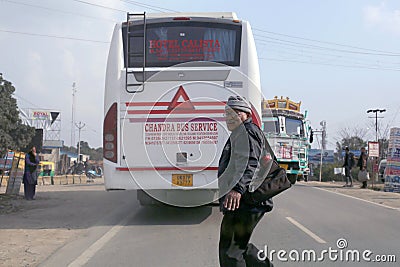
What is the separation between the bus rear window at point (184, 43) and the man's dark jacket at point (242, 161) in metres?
4.34

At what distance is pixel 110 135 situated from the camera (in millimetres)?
8570

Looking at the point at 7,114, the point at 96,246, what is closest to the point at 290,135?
the point at 7,114

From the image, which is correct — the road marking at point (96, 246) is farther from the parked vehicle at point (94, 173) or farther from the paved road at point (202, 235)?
the parked vehicle at point (94, 173)

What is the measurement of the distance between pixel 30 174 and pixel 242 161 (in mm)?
11345

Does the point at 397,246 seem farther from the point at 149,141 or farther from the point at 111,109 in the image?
the point at 111,109

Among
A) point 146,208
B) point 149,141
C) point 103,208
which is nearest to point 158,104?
point 149,141

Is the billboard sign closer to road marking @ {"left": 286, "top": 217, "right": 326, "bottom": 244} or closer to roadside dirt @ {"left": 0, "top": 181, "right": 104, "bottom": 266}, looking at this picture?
roadside dirt @ {"left": 0, "top": 181, "right": 104, "bottom": 266}

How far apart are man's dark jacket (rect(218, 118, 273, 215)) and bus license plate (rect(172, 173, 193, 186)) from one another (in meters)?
3.88

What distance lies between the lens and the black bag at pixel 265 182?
4.41 m

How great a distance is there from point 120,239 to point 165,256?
152 cm

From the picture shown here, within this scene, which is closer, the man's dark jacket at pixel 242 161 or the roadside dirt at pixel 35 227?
the man's dark jacket at pixel 242 161

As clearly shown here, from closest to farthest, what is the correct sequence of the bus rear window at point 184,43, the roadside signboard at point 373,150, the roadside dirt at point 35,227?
1. the roadside dirt at point 35,227
2. the bus rear window at point 184,43
3. the roadside signboard at point 373,150

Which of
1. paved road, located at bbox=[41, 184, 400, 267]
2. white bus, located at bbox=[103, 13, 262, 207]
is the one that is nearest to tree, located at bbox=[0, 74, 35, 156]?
paved road, located at bbox=[41, 184, 400, 267]

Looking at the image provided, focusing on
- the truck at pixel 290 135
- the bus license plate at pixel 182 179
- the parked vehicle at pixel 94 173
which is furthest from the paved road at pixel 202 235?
the parked vehicle at pixel 94 173
